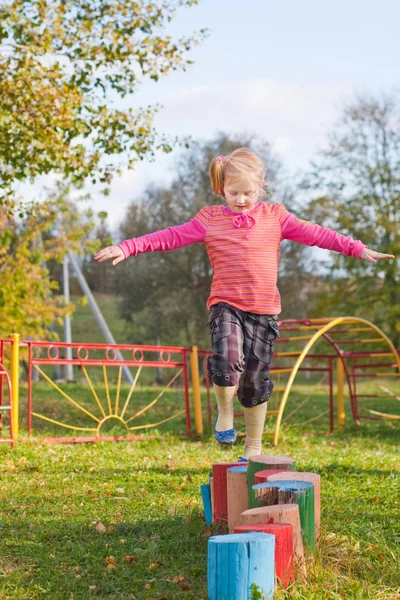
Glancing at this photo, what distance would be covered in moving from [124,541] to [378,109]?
21.5 metres

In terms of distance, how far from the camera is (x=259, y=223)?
4332 mm

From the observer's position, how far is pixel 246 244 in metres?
4.27

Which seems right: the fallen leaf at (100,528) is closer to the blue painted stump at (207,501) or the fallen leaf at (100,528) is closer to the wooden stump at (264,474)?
the blue painted stump at (207,501)

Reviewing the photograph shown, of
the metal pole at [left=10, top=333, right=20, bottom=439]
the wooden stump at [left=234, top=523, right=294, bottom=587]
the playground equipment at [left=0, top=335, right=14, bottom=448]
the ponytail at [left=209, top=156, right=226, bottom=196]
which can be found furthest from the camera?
the metal pole at [left=10, top=333, right=20, bottom=439]

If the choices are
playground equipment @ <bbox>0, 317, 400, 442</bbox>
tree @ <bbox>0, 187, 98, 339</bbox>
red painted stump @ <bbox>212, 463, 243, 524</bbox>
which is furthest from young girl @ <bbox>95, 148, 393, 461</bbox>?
tree @ <bbox>0, 187, 98, 339</bbox>

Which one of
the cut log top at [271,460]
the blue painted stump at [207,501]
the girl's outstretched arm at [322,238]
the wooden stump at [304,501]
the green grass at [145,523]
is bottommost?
the green grass at [145,523]

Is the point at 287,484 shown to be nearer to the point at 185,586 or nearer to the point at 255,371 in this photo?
the point at 185,586

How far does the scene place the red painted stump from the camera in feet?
13.1

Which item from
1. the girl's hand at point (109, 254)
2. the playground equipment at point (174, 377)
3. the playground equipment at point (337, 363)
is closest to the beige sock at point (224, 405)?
the girl's hand at point (109, 254)

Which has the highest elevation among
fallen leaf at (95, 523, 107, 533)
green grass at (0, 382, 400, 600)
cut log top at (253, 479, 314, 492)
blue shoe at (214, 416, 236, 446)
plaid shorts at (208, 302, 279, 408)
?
plaid shorts at (208, 302, 279, 408)

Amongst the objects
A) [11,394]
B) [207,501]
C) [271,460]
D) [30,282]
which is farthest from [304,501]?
[30,282]

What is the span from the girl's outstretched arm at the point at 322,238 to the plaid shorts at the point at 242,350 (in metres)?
0.50

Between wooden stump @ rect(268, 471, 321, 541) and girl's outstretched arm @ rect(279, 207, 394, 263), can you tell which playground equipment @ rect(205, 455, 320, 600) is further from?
girl's outstretched arm @ rect(279, 207, 394, 263)

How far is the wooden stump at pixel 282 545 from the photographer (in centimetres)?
299
